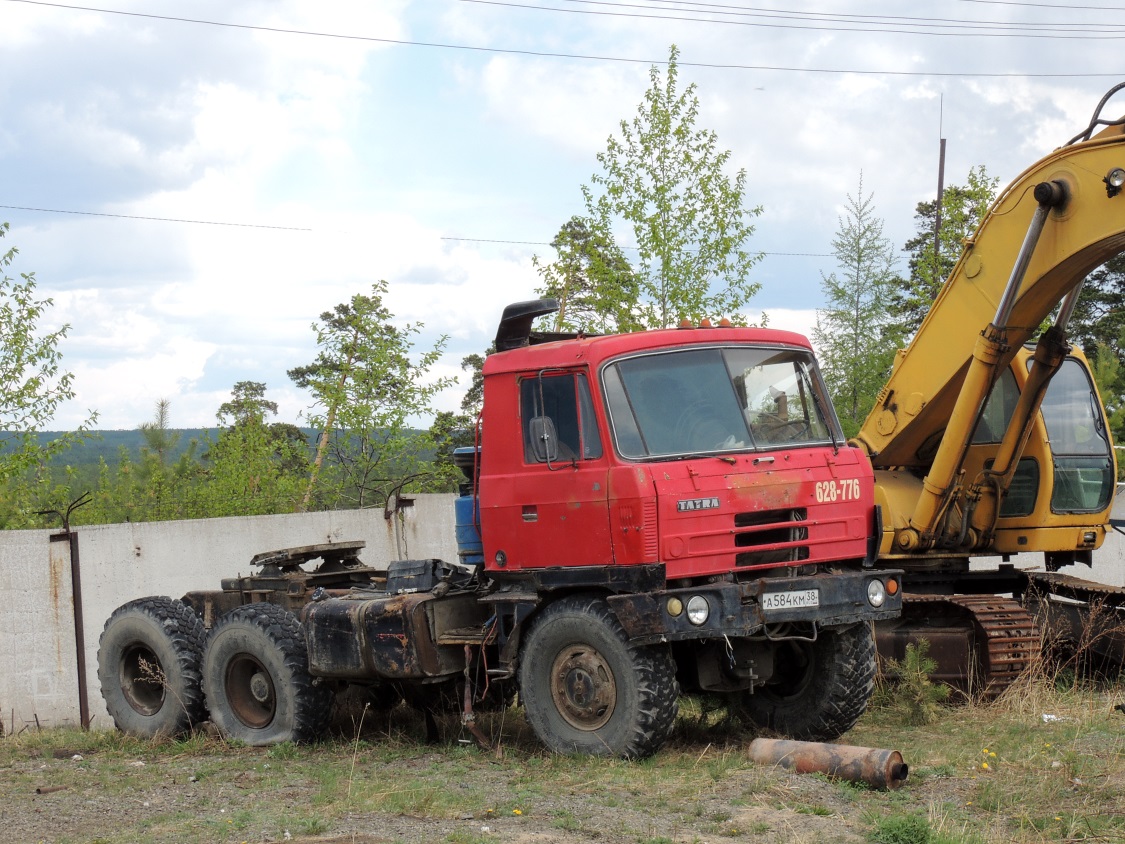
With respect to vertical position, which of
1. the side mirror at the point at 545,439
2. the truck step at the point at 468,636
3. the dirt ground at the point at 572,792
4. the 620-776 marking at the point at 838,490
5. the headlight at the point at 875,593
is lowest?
the dirt ground at the point at 572,792

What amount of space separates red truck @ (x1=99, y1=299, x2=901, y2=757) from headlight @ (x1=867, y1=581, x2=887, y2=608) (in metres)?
0.01

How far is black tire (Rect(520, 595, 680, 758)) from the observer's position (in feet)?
28.6

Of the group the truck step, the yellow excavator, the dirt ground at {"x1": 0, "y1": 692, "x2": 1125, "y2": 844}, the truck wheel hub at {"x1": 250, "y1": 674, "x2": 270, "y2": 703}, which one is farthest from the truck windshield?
the truck wheel hub at {"x1": 250, "y1": 674, "x2": 270, "y2": 703}

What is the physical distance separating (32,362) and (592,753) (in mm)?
10875

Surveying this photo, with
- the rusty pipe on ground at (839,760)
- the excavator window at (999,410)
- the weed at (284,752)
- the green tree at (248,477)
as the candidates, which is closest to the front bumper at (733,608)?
the rusty pipe on ground at (839,760)

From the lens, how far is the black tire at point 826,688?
9.54m

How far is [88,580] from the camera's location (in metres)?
12.8

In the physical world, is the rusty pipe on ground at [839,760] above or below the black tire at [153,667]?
below

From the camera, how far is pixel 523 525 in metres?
9.44

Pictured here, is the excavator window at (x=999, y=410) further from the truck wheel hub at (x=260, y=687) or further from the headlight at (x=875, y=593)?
the truck wheel hub at (x=260, y=687)

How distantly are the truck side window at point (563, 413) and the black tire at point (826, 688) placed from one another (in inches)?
86.6

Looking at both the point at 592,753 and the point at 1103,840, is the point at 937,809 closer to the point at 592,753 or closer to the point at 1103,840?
the point at 1103,840

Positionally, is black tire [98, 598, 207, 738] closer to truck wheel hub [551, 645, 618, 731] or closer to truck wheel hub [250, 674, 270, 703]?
truck wheel hub [250, 674, 270, 703]

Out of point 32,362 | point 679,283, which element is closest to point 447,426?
point 679,283
